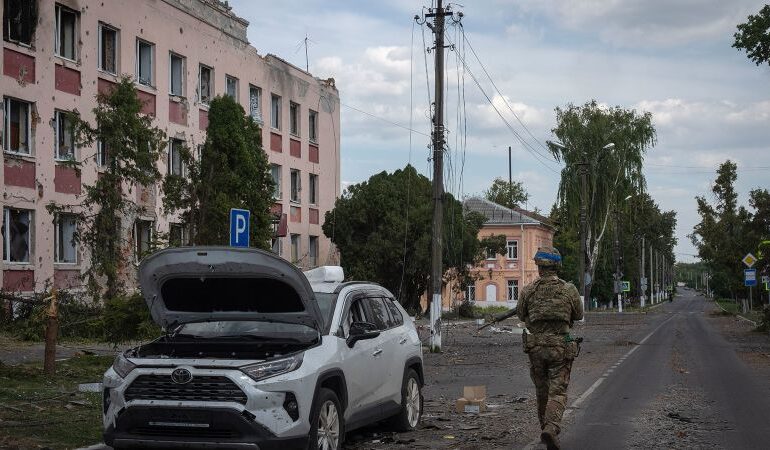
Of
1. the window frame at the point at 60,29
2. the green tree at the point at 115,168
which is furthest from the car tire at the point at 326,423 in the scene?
the window frame at the point at 60,29

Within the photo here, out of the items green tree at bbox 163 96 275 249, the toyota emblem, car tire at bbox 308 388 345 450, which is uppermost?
green tree at bbox 163 96 275 249

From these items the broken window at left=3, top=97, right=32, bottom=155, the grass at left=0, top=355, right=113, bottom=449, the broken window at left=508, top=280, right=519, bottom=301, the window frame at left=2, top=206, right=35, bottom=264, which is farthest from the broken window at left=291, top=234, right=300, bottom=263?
the broken window at left=508, top=280, right=519, bottom=301

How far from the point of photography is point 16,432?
993 centimetres

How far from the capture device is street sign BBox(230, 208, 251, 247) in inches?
600

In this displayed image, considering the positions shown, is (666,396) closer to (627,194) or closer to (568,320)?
(568,320)

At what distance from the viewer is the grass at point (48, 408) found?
32.0ft

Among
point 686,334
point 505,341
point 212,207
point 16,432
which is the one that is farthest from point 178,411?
point 686,334

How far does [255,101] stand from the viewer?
40188 millimetres

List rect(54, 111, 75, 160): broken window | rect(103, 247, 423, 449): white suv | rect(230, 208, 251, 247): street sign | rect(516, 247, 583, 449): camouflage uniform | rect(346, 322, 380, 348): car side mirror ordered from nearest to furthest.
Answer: rect(103, 247, 423, 449): white suv < rect(346, 322, 380, 348): car side mirror < rect(516, 247, 583, 449): camouflage uniform < rect(230, 208, 251, 247): street sign < rect(54, 111, 75, 160): broken window

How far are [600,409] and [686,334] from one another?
27667 mm

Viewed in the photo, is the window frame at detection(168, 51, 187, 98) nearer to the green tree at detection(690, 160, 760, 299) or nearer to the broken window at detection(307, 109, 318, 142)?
the broken window at detection(307, 109, 318, 142)

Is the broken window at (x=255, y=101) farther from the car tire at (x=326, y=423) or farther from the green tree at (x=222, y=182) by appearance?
the car tire at (x=326, y=423)

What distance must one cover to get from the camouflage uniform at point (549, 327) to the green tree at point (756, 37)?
2258cm

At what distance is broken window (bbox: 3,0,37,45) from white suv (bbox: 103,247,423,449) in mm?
19189
